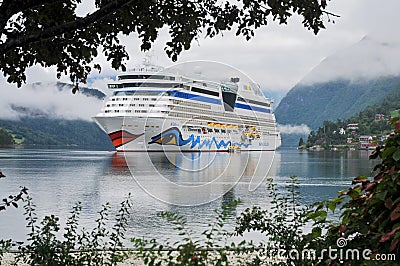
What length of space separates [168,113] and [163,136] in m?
2.72

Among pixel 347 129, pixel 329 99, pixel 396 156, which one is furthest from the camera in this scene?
pixel 329 99

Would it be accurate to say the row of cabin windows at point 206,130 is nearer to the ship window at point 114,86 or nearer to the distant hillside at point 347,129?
the ship window at point 114,86

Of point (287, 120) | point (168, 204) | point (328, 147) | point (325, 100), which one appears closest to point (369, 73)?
point (325, 100)

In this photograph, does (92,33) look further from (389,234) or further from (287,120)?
(287,120)

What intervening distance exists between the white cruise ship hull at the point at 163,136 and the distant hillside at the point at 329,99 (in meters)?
86.5

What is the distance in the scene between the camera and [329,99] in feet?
536

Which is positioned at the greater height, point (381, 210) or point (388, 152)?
point (388, 152)

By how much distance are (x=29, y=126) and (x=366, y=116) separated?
258 ft

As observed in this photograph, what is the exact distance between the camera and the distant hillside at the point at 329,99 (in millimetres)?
133875

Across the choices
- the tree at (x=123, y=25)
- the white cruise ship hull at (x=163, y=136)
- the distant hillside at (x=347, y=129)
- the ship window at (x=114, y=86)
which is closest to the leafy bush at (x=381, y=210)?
the tree at (x=123, y=25)

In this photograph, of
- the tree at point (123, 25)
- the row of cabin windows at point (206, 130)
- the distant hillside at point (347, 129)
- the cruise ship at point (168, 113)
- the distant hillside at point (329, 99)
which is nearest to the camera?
the tree at point (123, 25)

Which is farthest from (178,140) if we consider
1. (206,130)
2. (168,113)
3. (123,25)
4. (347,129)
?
(347,129)

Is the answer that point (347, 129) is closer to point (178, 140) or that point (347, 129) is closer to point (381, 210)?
point (178, 140)

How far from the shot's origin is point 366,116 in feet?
253
